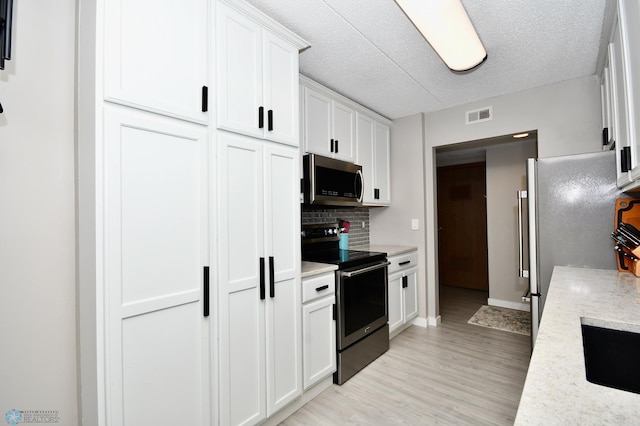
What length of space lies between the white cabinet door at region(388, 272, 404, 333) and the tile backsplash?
0.70 m

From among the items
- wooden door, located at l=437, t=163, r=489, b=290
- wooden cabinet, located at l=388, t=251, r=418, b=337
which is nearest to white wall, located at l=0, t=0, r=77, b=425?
wooden cabinet, located at l=388, t=251, r=418, b=337

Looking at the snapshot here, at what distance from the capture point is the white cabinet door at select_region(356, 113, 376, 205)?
3.12 meters

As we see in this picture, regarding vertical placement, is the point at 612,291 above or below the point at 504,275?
above

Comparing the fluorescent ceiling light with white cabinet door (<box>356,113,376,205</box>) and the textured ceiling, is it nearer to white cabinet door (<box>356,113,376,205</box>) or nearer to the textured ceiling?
the textured ceiling

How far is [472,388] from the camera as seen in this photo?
2.20 metres

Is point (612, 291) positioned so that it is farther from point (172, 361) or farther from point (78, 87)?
point (78, 87)

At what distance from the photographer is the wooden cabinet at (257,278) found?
1541mm

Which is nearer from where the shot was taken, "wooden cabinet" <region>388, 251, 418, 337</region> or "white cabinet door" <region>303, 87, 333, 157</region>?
"white cabinet door" <region>303, 87, 333, 157</region>

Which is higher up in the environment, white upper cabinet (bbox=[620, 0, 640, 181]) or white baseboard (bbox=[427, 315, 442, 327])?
white upper cabinet (bbox=[620, 0, 640, 181])

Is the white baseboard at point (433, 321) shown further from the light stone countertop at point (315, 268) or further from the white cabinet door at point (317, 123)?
the white cabinet door at point (317, 123)

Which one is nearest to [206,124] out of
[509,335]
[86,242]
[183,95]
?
[183,95]

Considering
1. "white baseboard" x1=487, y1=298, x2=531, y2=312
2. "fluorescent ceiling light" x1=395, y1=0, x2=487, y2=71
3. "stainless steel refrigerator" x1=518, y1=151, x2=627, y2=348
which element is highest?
"fluorescent ceiling light" x1=395, y1=0, x2=487, y2=71

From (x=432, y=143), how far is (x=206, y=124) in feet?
8.91

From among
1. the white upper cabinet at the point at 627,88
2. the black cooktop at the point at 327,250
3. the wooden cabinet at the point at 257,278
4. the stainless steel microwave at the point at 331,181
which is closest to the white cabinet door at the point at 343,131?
the stainless steel microwave at the point at 331,181
